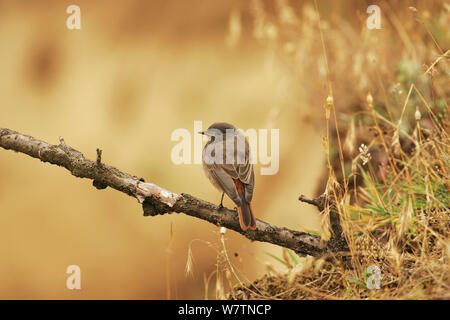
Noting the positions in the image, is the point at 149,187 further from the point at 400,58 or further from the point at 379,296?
the point at 400,58

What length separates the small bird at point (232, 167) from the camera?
9.16 feet

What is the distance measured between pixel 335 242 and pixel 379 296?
52cm

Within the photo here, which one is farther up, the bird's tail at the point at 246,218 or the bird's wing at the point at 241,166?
the bird's wing at the point at 241,166

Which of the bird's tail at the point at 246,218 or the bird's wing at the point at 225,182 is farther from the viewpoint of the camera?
the bird's wing at the point at 225,182

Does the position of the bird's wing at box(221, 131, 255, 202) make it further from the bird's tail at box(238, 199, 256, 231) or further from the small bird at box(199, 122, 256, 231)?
the bird's tail at box(238, 199, 256, 231)

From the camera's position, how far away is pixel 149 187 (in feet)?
8.71

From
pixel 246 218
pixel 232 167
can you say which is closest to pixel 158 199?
pixel 246 218

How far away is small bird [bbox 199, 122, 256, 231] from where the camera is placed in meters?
2.79

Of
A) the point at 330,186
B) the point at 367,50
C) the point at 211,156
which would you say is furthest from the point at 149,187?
the point at 367,50

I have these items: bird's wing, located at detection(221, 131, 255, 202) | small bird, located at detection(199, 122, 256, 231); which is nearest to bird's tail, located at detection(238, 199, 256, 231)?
small bird, located at detection(199, 122, 256, 231)

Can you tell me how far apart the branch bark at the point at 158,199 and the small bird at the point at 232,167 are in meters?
0.09

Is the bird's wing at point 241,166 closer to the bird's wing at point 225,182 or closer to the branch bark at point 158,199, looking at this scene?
the bird's wing at point 225,182

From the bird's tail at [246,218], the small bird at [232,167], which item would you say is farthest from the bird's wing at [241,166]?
the bird's tail at [246,218]

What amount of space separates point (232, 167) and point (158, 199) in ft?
2.03
